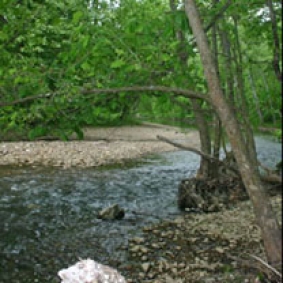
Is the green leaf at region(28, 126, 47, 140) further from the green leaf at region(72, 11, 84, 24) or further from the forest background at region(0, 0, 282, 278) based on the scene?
the green leaf at region(72, 11, 84, 24)

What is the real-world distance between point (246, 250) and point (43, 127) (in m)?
4.37

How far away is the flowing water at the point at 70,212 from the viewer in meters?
6.72

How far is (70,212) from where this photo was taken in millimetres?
9672

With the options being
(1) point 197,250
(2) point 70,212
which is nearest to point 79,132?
(1) point 197,250

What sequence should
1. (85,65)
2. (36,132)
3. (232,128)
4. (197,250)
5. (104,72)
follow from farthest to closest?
(197,250)
(104,72)
(36,132)
(85,65)
(232,128)

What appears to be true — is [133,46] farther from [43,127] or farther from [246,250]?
[246,250]

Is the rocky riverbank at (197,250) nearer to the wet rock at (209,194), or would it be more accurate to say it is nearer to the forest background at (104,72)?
the wet rock at (209,194)

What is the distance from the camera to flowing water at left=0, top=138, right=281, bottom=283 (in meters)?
6.72

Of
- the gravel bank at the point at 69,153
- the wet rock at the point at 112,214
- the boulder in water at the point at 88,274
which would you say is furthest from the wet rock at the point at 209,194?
the boulder in water at the point at 88,274

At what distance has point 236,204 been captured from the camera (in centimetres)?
1025

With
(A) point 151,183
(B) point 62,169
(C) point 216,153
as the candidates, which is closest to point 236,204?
(C) point 216,153

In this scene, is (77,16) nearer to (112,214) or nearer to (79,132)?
(79,132)

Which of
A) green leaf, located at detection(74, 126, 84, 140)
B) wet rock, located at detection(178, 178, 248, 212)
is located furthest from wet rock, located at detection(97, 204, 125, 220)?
green leaf, located at detection(74, 126, 84, 140)

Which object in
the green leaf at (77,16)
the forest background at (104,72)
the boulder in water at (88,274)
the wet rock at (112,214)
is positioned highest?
the green leaf at (77,16)
